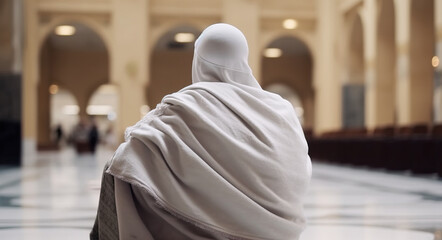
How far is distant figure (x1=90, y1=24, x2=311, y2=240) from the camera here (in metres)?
2.39

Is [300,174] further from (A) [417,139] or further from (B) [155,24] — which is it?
(B) [155,24]

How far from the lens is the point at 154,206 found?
2.40 metres

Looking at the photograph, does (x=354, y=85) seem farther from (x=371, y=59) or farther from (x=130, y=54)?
(x=130, y=54)

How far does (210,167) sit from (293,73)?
25.4 metres

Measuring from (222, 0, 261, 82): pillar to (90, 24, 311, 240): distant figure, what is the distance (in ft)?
54.3

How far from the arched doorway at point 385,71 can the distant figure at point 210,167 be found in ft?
45.9

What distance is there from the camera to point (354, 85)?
60.3 feet

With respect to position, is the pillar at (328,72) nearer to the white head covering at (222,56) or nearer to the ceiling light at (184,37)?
the ceiling light at (184,37)

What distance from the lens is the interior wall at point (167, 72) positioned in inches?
1060

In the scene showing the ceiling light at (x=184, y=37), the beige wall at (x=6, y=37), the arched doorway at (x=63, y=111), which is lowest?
the arched doorway at (x=63, y=111)

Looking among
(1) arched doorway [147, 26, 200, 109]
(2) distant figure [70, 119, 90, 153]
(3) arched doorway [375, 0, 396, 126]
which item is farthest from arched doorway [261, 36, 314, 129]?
(3) arched doorway [375, 0, 396, 126]

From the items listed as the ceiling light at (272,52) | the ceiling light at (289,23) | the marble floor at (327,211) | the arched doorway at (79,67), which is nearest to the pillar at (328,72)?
the ceiling light at (289,23)

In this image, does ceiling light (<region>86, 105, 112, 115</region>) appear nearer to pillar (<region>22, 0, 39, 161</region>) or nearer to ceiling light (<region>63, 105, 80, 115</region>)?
ceiling light (<region>63, 105, 80, 115</region>)

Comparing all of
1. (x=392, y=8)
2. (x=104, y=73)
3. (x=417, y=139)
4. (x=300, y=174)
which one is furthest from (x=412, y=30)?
(x=104, y=73)
